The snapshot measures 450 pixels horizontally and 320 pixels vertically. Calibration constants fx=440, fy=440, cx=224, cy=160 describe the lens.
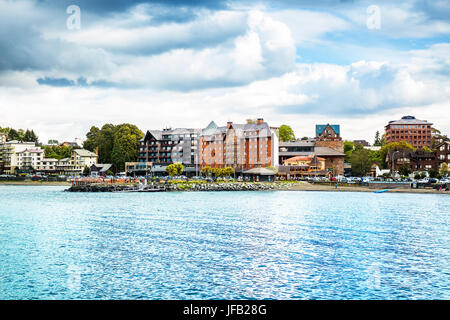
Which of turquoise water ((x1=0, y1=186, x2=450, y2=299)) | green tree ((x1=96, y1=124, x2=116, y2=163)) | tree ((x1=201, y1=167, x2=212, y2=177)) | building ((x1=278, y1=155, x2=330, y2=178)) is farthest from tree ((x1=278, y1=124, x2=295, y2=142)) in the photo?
turquoise water ((x1=0, y1=186, x2=450, y2=299))

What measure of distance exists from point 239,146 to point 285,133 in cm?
4763

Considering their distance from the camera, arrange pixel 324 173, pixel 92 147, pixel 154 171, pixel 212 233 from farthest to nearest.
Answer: pixel 92 147 → pixel 154 171 → pixel 324 173 → pixel 212 233

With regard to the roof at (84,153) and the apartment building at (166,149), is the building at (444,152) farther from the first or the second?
the roof at (84,153)

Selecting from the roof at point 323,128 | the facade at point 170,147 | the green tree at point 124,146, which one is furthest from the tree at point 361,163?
the green tree at point 124,146

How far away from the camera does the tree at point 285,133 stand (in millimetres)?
179250

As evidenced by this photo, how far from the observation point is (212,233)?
3588 centimetres

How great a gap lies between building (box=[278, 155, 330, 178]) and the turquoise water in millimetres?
93083

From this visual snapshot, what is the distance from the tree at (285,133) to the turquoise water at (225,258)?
13394 cm

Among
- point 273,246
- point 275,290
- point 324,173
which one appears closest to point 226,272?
point 275,290

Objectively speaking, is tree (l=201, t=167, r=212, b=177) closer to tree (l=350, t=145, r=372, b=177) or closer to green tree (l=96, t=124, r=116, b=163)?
green tree (l=96, t=124, r=116, b=163)

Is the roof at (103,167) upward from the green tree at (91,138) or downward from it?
downward

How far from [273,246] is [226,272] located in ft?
24.7

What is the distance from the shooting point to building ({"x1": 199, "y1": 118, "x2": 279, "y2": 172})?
13488 centimetres
